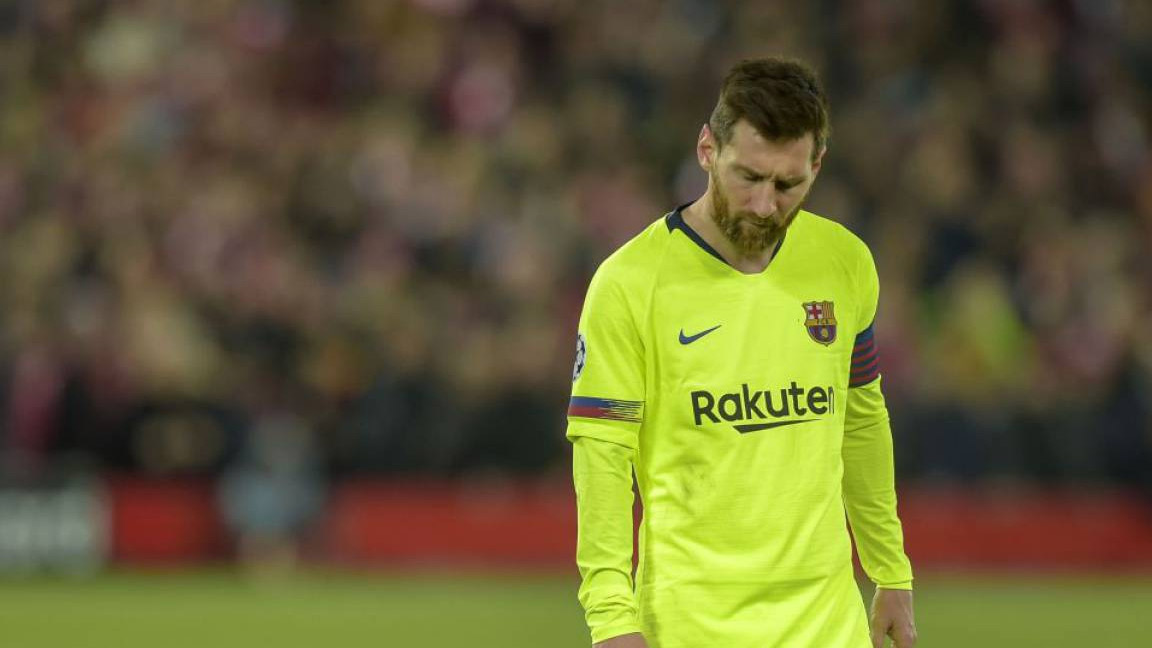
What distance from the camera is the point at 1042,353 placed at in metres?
16.3

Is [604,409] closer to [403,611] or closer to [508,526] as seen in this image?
[403,611]

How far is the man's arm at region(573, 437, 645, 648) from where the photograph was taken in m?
4.26

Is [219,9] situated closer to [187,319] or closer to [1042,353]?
[187,319]

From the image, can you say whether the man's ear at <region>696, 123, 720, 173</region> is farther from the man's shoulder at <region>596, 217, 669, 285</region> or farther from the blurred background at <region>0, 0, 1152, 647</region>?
the blurred background at <region>0, 0, 1152, 647</region>

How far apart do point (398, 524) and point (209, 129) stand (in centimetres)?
442

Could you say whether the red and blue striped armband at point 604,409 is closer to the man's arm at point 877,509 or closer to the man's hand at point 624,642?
the man's hand at point 624,642

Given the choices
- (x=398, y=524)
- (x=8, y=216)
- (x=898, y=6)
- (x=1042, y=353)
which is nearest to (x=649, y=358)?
(x=398, y=524)

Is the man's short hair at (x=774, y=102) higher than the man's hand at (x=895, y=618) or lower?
higher

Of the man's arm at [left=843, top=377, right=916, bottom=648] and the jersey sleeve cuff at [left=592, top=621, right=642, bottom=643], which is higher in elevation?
the man's arm at [left=843, top=377, right=916, bottom=648]

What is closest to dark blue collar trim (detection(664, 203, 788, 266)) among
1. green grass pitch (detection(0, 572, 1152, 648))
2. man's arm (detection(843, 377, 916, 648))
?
man's arm (detection(843, 377, 916, 648))

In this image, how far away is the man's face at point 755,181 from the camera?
4.28 m

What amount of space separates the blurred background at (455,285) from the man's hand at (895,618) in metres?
8.08

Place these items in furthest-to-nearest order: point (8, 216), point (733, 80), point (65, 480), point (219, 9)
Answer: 1. point (219, 9)
2. point (8, 216)
3. point (65, 480)
4. point (733, 80)

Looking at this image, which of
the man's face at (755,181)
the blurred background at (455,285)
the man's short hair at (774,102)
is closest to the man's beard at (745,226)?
the man's face at (755,181)
